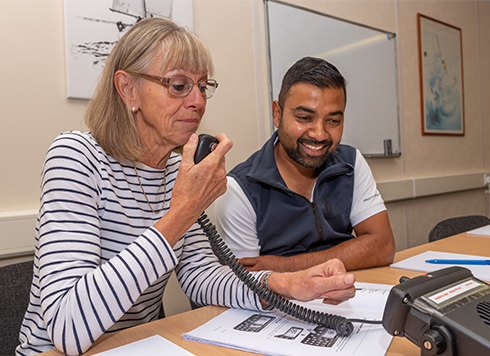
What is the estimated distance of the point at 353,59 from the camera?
2.89 metres

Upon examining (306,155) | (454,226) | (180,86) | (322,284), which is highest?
(180,86)

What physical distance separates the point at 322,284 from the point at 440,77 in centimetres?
343

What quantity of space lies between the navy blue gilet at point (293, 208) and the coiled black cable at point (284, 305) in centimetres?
54

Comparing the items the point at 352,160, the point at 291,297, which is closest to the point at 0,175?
the point at 291,297

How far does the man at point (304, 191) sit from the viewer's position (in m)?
1.47

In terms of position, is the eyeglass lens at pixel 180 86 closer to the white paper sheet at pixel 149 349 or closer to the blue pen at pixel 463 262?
the white paper sheet at pixel 149 349

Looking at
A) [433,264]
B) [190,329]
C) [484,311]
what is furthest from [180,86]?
[433,264]

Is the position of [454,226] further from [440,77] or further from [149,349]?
[440,77]

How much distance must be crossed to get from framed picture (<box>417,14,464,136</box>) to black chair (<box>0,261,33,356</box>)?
10.8ft

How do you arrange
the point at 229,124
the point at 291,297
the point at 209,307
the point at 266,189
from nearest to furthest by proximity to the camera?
the point at 291,297, the point at 209,307, the point at 266,189, the point at 229,124

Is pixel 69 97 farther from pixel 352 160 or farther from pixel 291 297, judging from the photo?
pixel 291 297

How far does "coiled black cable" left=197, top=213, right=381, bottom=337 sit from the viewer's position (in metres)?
0.76

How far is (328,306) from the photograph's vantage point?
92cm

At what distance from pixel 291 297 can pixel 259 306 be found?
76 millimetres
